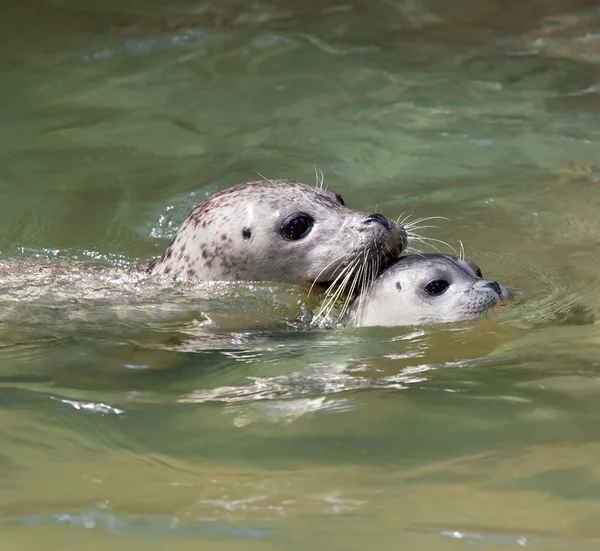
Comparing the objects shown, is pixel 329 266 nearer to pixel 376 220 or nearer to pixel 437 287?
pixel 376 220

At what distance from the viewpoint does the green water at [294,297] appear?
2578 mm

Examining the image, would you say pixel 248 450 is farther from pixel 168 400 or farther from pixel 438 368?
pixel 438 368

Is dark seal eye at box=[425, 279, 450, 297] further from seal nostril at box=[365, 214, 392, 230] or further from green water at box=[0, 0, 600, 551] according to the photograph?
seal nostril at box=[365, 214, 392, 230]

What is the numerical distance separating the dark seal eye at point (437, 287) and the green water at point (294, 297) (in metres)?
0.28

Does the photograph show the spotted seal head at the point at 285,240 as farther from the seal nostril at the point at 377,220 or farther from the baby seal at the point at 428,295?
the baby seal at the point at 428,295

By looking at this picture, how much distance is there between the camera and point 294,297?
4.91m

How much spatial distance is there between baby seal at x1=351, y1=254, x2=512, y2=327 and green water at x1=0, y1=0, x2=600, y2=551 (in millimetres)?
146

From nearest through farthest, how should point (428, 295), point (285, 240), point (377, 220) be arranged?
point (428, 295) < point (377, 220) < point (285, 240)

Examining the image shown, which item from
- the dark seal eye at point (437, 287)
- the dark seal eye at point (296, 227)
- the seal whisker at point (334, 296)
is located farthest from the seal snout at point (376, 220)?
the dark seal eye at point (437, 287)

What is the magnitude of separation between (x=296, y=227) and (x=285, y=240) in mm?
80

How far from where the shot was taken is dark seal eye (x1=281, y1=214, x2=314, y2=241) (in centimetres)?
496

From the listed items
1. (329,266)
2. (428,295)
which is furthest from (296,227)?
(428,295)

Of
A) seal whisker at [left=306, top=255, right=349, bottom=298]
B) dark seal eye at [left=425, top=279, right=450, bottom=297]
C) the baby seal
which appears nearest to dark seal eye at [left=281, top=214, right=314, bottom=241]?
seal whisker at [left=306, top=255, right=349, bottom=298]

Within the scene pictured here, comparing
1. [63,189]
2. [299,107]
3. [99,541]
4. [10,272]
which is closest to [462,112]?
[299,107]
